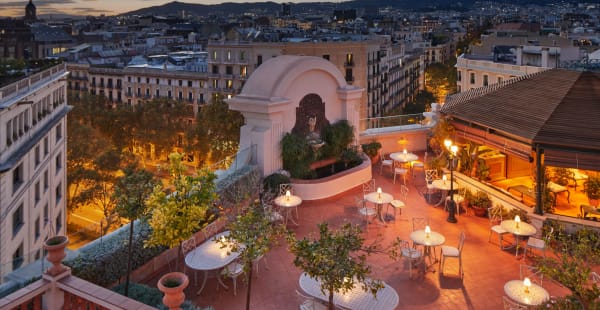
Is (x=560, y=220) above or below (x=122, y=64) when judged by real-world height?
below

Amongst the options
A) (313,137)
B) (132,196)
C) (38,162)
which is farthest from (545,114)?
(38,162)

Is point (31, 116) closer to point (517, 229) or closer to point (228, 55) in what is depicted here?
point (517, 229)

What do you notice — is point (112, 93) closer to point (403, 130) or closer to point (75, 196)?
point (75, 196)

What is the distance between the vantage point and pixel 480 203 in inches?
663

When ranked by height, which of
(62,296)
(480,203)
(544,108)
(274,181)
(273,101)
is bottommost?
(480,203)

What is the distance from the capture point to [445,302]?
1126 cm

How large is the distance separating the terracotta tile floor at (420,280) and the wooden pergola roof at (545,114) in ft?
10.0

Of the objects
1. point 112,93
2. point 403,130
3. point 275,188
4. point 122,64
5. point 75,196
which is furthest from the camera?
point 122,64

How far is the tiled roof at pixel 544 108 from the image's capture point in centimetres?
1527

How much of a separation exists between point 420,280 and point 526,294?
256cm

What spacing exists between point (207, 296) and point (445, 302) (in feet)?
16.9

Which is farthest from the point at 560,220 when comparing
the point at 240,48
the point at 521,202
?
the point at 240,48

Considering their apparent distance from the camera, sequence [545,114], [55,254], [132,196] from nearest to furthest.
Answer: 1. [55,254]
2. [132,196]
3. [545,114]

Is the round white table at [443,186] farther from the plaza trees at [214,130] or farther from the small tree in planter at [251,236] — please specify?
the plaza trees at [214,130]
